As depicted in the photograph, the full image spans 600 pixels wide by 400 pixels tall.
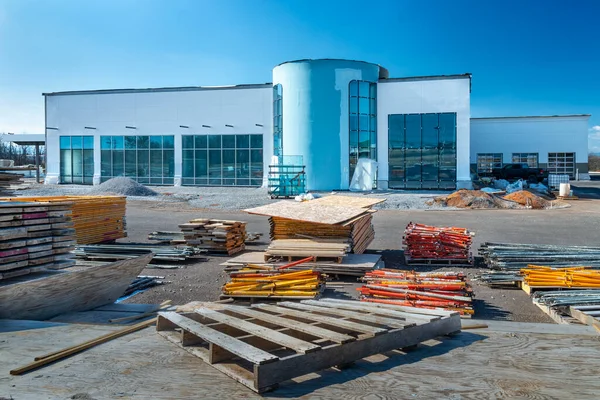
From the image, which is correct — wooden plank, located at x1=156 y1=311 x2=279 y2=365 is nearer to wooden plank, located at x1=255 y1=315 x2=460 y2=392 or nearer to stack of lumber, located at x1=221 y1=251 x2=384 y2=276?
wooden plank, located at x1=255 y1=315 x2=460 y2=392

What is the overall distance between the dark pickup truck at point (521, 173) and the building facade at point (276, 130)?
1143 cm

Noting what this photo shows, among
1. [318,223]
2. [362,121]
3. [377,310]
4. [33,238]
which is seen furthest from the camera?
[362,121]

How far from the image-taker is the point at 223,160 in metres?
43.7

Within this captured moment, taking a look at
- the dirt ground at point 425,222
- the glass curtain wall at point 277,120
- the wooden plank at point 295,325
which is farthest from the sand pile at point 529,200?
the wooden plank at point 295,325

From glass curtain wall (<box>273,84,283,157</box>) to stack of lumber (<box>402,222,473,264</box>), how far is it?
28.4m

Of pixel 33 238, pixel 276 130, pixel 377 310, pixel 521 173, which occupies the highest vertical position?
pixel 276 130

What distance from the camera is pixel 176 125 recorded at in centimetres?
4447

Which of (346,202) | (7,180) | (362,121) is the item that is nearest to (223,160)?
(362,121)

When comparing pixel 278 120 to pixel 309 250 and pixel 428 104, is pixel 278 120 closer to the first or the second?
pixel 428 104

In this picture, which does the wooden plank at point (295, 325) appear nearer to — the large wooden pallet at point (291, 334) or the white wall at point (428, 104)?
the large wooden pallet at point (291, 334)

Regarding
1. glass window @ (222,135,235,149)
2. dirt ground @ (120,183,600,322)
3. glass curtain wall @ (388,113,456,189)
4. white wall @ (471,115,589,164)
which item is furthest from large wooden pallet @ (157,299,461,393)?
white wall @ (471,115,589,164)

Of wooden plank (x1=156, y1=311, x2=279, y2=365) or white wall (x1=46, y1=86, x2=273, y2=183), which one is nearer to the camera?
wooden plank (x1=156, y1=311, x2=279, y2=365)

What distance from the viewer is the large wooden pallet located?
14.3 feet

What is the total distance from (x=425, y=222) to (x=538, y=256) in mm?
11437
